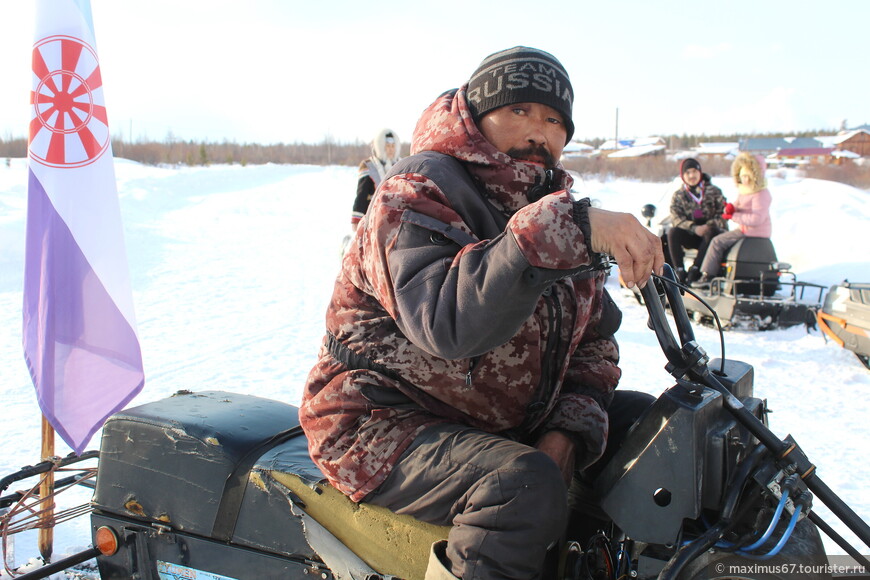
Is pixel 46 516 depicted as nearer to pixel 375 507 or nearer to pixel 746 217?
pixel 375 507

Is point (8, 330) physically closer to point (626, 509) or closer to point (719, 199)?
point (626, 509)

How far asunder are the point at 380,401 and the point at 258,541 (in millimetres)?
614

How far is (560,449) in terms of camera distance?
1871mm

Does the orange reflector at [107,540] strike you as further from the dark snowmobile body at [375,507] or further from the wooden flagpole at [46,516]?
the wooden flagpole at [46,516]

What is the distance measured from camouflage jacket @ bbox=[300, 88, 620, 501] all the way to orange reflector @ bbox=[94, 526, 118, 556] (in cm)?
84

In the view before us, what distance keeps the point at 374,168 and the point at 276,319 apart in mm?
1876

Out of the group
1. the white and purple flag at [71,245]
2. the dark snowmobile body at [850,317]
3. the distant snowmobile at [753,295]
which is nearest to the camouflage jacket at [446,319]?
the white and purple flag at [71,245]

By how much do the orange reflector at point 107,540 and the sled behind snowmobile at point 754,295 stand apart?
20.1 feet

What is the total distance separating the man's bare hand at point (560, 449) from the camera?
1859 mm

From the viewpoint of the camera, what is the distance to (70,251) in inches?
130

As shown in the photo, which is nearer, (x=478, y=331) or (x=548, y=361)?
(x=478, y=331)

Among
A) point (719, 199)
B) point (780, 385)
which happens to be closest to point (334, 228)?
point (719, 199)

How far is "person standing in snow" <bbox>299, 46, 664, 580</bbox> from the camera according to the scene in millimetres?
1479

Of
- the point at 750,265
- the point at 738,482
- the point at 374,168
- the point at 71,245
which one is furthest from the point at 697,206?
the point at 738,482
